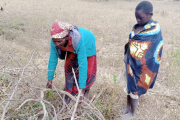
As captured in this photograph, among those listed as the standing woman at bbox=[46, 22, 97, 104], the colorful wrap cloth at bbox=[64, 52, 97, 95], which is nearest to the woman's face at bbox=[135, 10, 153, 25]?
the standing woman at bbox=[46, 22, 97, 104]

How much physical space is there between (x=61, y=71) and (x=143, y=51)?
171 centimetres

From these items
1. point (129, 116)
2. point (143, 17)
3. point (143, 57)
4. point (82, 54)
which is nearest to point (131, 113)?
point (129, 116)

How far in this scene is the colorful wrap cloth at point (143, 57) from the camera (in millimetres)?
1841

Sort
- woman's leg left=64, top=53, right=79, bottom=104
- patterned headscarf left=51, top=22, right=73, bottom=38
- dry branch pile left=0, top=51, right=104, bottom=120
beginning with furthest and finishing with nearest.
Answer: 1. woman's leg left=64, top=53, right=79, bottom=104
2. patterned headscarf left=51, top=22, right=73, bottom=38
3. dry branch pile left=0, top=51, right=104, bottom=120

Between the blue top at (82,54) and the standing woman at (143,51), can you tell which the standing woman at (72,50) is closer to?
the blue top at (82,54)

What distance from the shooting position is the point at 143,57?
6.17 feet

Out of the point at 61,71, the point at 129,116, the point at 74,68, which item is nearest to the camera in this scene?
the point at 74,68

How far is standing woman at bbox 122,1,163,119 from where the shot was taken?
184cm

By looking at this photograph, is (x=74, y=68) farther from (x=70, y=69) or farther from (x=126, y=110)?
(x=126, y=110)

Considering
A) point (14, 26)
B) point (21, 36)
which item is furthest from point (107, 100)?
point (14, 26)

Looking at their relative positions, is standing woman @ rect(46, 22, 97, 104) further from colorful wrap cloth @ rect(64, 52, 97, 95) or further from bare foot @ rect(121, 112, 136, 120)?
bare foot @ rect(121, 112, 136, 120)

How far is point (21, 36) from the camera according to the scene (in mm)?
4781

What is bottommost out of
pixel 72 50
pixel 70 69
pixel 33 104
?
pixel 33 104

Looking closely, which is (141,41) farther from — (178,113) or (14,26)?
(14,26)
